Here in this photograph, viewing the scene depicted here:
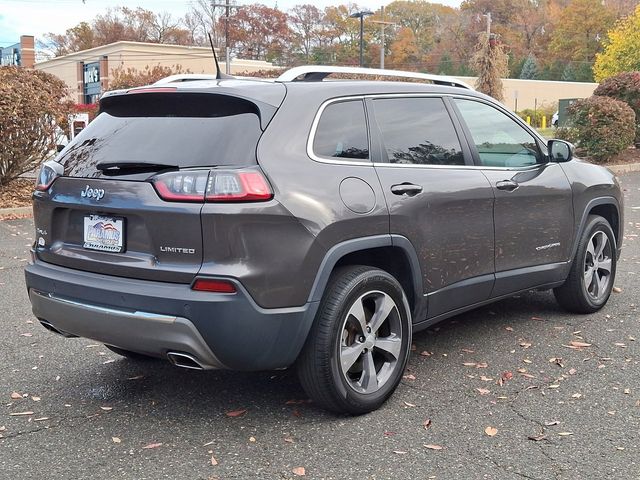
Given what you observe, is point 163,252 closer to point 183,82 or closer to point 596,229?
point 183,82

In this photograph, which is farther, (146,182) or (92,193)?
(92,193)

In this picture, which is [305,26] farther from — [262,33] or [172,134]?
[172,134]

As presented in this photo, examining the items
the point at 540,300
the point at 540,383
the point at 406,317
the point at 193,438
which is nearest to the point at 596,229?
the point at 540,300

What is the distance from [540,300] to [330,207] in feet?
10.8

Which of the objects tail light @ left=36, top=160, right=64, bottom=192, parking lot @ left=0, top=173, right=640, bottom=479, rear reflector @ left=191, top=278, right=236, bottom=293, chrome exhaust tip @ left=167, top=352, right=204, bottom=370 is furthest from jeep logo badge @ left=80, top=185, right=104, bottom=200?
parking lot @ left=0, top=173, right=640, bottom=479

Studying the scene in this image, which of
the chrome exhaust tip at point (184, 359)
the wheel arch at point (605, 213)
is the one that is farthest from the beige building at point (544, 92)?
the chrome exhaust tip at point (184, 359)

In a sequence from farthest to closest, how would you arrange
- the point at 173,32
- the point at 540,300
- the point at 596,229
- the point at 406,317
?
the point at 173,32, the point at 540,300, the point at 596,229, the point at 406,317

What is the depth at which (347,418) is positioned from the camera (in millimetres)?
3787

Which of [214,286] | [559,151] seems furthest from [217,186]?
[559,151]

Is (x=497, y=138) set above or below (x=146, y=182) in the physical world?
above

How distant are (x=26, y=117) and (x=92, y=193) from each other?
8.62 m

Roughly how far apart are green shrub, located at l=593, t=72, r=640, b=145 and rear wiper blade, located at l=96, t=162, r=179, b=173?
17.1 metres

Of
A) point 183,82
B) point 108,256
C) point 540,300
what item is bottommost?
point 540,300

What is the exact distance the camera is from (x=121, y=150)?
3691 millimetres
